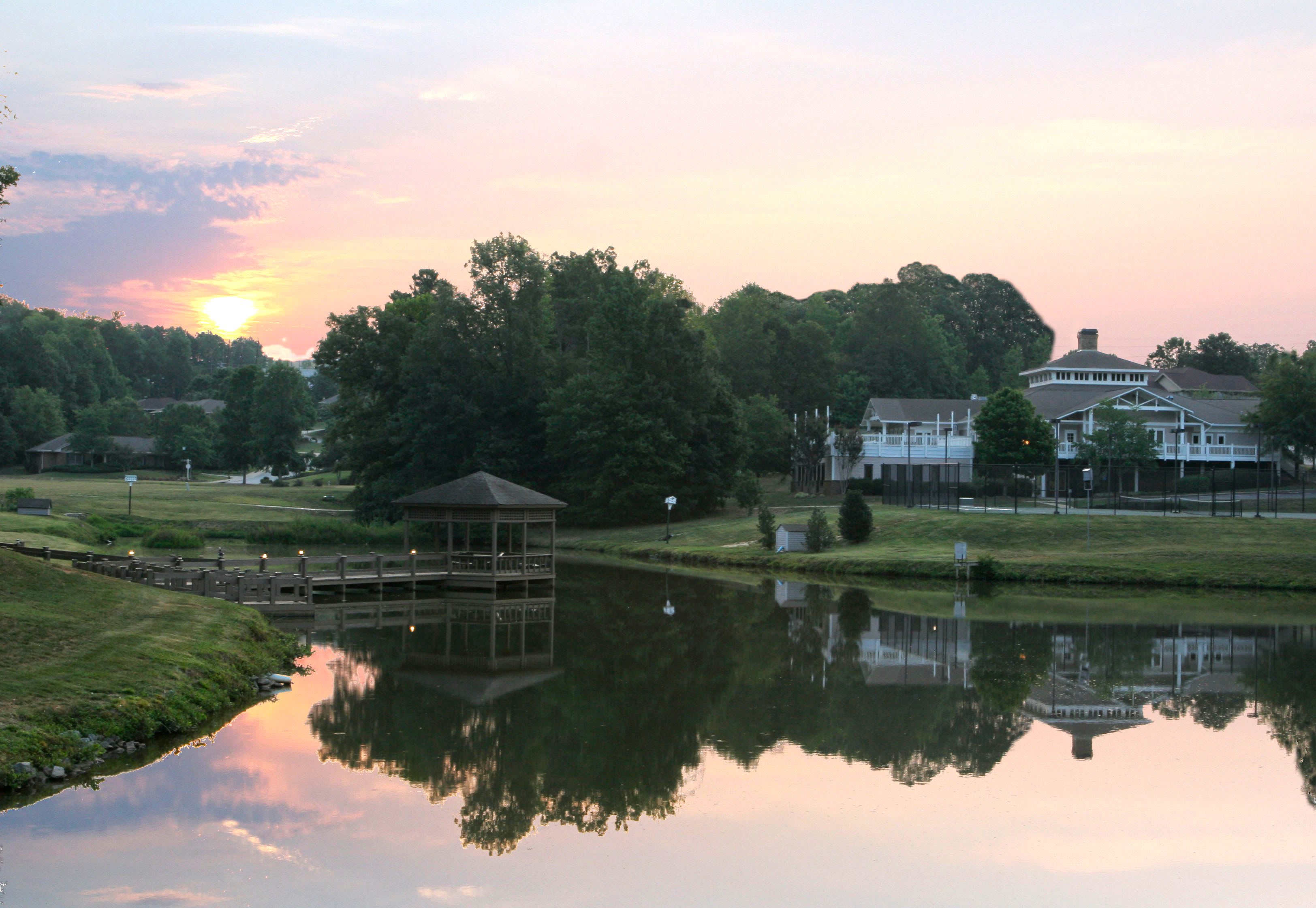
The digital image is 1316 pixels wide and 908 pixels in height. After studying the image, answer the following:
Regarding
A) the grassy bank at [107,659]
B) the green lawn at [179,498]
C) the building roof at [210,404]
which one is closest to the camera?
the grassy bank at [107,659]

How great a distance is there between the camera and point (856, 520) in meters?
48.8

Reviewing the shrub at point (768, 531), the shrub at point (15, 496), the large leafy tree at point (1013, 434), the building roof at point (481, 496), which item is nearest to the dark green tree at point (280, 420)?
the shrub at point (15, 496)

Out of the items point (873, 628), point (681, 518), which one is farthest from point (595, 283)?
point (873, 628)

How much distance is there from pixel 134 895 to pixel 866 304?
100 m

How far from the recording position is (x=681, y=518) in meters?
65.1

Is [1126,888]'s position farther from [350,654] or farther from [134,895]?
[350,654]

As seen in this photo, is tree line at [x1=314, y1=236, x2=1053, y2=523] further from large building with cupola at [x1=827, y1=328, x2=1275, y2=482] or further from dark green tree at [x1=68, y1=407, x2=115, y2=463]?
dark green tree at [x1=68, y1=407, x2=115, y2=463]

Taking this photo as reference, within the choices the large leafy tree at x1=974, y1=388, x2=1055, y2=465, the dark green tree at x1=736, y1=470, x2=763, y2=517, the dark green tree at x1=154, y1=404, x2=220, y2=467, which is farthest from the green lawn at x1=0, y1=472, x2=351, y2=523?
the large leafy tree at x1=974, y1=388, x2=1055, y2=465

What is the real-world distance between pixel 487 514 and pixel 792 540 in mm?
16153

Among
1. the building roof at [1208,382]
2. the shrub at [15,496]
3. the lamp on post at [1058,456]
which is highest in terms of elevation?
the building roof at [1208,382]

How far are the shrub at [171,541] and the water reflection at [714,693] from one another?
22.3 metres

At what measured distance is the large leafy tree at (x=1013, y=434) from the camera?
64750 mm

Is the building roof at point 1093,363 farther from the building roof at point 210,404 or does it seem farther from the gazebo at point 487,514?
the building roof at point 210,404

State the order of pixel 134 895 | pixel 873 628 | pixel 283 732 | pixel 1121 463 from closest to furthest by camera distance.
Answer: pixel 134 895 → pixel 283 732 → pixel 873 628 → pixel 1121 463
